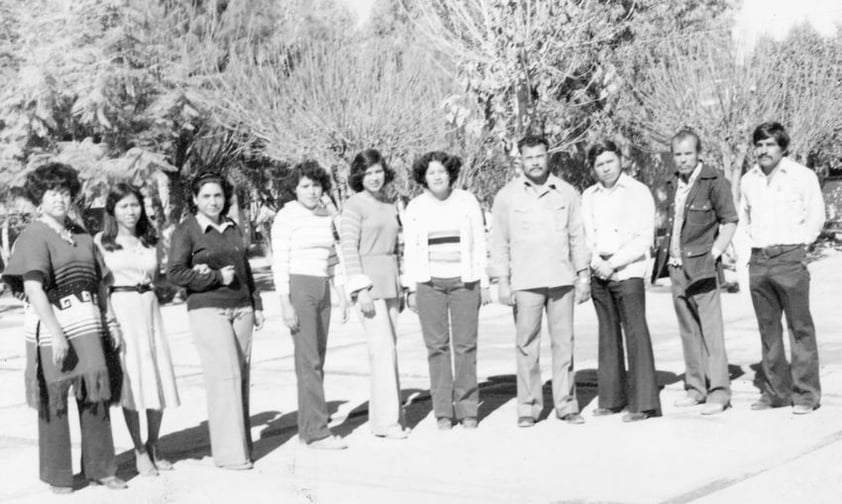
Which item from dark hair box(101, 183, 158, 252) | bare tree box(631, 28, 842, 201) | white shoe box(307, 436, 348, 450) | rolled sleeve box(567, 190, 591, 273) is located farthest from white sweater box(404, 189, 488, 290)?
bare tree box(631, 28, 842, 201)

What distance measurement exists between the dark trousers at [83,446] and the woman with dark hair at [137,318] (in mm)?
217

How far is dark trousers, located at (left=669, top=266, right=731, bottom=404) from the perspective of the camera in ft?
27.1

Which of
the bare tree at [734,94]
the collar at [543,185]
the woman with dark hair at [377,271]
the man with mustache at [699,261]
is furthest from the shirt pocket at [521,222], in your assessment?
the bare tree at [734,94]

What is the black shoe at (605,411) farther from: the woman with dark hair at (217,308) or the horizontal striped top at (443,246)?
the woman with dark hair at (217,308)

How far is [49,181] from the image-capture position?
6.59 meters

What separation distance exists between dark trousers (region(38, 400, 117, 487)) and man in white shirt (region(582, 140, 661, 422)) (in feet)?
11.5

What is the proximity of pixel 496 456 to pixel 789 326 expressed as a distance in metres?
2.46

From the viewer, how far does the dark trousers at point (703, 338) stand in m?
8.26

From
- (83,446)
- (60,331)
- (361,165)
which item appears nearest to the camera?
(60,331)

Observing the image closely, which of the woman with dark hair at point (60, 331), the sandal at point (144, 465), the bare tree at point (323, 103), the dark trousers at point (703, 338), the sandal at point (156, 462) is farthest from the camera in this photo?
the bare tree at point (323, 103)

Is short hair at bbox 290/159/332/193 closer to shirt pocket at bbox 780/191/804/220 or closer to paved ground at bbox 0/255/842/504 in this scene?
paved ground at bbox 0/255/842/504

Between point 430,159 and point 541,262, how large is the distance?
3.50ft

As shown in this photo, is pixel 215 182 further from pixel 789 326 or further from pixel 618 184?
pixel 789 326

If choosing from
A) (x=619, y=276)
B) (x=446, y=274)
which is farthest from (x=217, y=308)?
(x=619, y=276)
